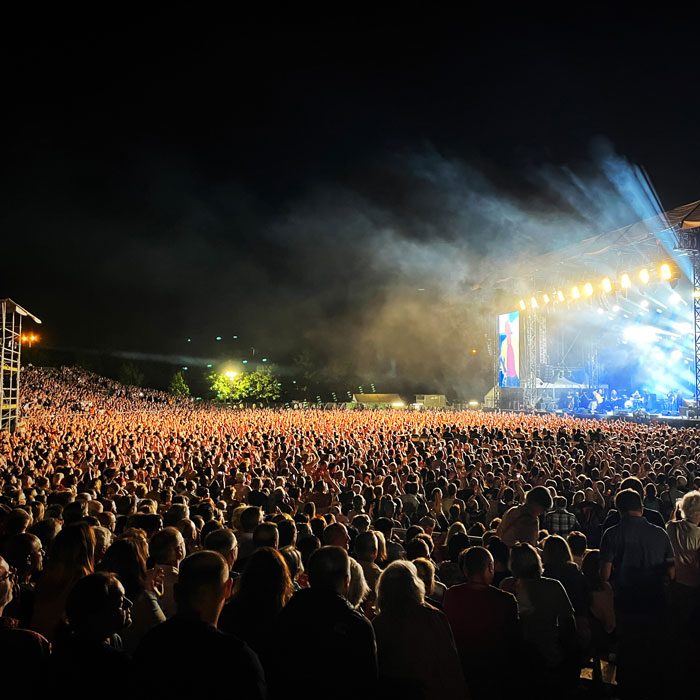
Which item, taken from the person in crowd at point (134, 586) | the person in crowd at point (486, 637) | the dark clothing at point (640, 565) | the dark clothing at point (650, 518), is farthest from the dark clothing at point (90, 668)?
the dark clothing at point (650, 518)

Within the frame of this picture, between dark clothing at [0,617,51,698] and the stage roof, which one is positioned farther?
the stage roof

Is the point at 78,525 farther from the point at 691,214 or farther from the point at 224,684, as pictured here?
the point at 691,214

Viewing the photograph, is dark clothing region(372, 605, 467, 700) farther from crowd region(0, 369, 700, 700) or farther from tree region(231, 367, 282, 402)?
tree region(231, 367, 282, 402)

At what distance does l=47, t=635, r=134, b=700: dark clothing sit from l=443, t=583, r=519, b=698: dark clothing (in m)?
1.67

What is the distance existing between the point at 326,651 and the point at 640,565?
3061 mm

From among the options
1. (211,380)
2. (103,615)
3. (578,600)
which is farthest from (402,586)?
(211,380)

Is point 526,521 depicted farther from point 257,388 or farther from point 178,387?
point 178,387

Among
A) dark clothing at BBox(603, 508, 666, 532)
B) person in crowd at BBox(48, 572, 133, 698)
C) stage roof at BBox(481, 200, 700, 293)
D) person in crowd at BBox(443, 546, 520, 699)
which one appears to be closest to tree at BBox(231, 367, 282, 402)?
stage roof at BBox(481, 200, 700, 293)

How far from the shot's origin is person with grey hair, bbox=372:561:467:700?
9.13 feet

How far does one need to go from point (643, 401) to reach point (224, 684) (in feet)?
109

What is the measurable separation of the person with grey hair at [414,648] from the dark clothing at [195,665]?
0.90 metres

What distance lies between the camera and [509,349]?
34125mm

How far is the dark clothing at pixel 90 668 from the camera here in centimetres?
224

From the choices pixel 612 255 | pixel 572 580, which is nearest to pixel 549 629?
pixel 572 580
